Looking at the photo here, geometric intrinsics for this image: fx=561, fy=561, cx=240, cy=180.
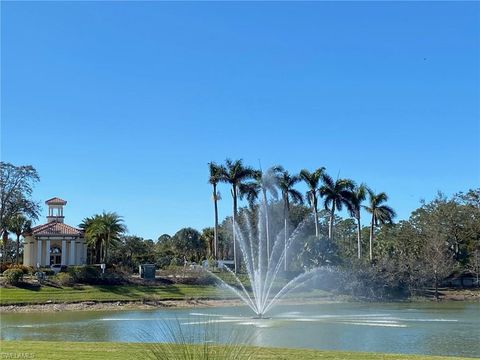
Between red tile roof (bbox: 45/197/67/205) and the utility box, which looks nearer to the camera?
the utility box

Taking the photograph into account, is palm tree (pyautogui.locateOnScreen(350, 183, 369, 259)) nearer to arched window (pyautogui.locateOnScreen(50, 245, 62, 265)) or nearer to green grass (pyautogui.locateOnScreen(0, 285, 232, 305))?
green grass (pyautogui.locateOnScreen(0, 285, 232, 305))

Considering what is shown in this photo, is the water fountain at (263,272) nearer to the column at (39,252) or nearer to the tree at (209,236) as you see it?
the tree at (209,236)

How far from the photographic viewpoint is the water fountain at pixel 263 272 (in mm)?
Answer: 39281

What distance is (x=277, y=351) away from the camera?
15.0 m

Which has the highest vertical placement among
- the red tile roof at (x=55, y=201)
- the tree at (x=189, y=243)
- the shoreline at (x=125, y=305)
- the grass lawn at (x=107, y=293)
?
the red tile roof at (x=55, y=201)

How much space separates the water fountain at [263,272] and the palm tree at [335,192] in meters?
5.88

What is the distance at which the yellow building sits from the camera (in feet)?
208

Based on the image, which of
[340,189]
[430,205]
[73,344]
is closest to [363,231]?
[430,205]

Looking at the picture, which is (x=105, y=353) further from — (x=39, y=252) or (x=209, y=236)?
(x=209, y=236)

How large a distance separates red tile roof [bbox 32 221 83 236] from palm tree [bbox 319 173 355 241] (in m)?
29.1

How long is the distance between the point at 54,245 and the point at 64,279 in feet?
59.0

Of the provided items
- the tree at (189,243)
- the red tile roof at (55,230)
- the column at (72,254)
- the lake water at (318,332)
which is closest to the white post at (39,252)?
the red tile roof at (55,230)

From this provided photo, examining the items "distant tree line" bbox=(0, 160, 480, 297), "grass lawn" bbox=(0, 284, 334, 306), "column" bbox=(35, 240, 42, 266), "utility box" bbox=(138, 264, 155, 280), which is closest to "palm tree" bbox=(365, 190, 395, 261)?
"distant tree line" bbox=(0, 160, 480, 297)

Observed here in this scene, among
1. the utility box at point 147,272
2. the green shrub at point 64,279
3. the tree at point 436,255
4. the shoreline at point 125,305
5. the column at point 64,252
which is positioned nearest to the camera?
the shoreline at point 125,305
